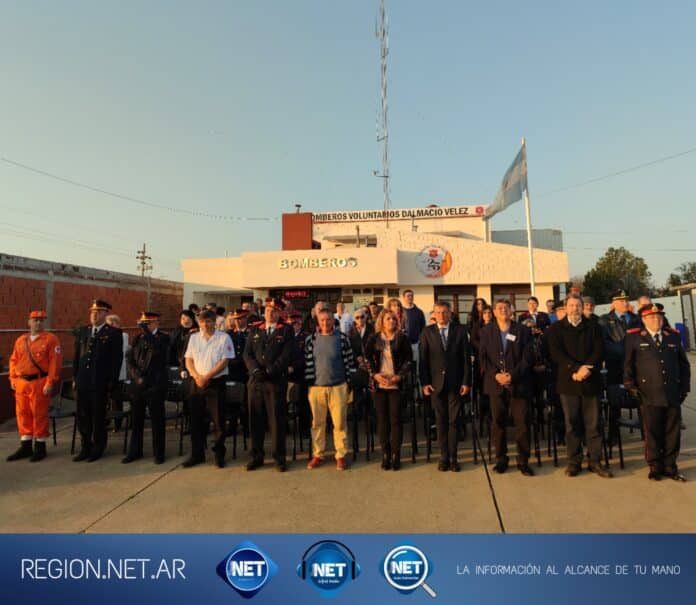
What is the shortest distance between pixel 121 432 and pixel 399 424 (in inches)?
177

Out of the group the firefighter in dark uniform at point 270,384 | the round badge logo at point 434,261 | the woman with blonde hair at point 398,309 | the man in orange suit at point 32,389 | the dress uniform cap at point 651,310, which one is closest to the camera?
the dress uniform cap at point 651,310

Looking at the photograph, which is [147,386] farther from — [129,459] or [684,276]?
[684,276]

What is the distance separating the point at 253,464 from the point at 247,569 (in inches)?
89.3

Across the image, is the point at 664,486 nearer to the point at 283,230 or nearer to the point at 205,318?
the point at 205,318

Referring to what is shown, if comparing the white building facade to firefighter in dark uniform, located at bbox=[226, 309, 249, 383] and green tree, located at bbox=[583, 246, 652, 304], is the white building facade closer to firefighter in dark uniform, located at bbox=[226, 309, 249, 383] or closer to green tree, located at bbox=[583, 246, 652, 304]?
firefighter in dark uniform, located at bbox=[226, 309, 249, 383]

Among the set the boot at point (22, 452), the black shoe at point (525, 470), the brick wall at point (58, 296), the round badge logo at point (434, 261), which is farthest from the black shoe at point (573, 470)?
the round badge logo at point (434, 261)

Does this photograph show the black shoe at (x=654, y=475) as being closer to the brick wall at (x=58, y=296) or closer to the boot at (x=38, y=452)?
the boot at (x=38, y=452)

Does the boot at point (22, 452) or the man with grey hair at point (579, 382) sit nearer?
the man with grey hair at point (579, 382)

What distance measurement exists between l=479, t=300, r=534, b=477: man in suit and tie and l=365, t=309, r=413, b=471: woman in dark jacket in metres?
0.90

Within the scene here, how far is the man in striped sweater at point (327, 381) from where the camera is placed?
456cm

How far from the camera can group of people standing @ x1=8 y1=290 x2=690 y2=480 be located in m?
4.26

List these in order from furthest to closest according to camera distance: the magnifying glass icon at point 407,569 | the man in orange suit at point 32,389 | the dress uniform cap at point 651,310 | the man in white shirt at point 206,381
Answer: the man in orange suit at point 32,389, the man in white shirt at point 206,381, the dress uniform cap at point 651,310, the magnifying glass icon at point 407,569

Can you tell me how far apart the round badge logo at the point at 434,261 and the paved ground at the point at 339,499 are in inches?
615

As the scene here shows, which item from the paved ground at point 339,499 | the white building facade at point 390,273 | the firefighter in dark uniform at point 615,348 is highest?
the white building facade at point 390,273
